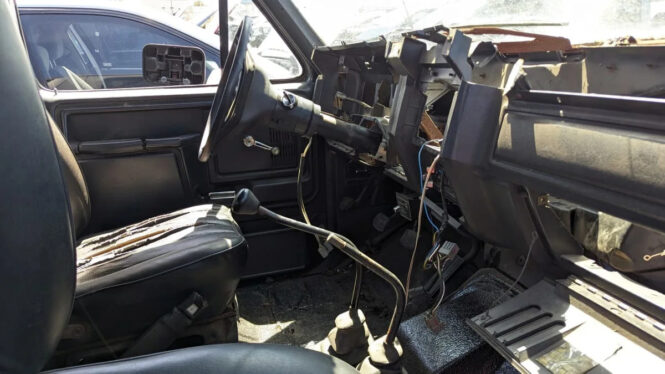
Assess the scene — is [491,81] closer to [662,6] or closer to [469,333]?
[662,6]

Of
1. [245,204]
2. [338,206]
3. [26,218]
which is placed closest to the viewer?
[26,218]

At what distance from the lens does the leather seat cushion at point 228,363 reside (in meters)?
0.76

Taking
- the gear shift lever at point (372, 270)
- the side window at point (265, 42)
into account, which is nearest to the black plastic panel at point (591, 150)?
the gear shift lever at point (372, 270)

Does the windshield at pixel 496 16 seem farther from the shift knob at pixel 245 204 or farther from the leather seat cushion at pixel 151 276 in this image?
the leather seat cushion at pixel 151 276

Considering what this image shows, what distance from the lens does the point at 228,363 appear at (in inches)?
31.1

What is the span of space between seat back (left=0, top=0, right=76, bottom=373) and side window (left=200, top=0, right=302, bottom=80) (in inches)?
54.3

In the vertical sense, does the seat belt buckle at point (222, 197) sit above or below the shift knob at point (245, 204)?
below

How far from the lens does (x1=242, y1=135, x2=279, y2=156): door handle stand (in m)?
1.88

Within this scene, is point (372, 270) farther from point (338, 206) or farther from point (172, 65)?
point (172, 65)

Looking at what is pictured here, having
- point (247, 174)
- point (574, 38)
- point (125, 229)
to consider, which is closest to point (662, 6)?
point (574, 38)

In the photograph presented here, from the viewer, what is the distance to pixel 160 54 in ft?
6.90

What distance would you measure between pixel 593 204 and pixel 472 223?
0.44 m

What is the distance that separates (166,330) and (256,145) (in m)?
0.91

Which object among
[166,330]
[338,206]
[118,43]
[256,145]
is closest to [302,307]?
[338,206]
